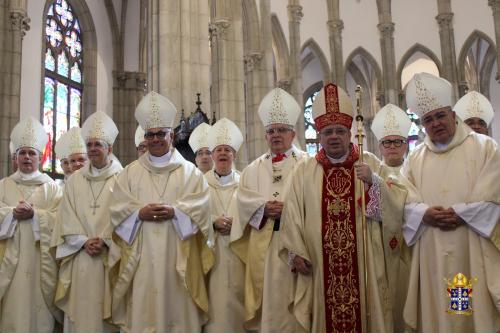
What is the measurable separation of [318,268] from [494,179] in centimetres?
125

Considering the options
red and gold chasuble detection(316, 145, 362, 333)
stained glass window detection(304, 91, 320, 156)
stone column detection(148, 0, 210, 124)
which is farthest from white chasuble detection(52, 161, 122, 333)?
stained glass window detection(304, 91, 320, 156)

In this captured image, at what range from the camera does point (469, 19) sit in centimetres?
2038

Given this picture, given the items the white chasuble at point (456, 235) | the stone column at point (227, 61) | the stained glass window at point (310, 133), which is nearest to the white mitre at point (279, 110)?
the white chasuble at point (456, 235)

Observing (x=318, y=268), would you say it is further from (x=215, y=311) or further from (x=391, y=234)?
(x=215, y=311)

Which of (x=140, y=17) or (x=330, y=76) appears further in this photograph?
(x=330, y=76)

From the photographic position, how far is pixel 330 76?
20484 millimetres

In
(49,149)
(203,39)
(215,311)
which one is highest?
(203,39)

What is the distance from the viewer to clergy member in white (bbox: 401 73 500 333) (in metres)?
3.82

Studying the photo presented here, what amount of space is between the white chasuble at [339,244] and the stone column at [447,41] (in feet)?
56.3

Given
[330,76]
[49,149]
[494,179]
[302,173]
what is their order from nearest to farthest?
[494,179] < [302,173] < [49,149] < [330,76]

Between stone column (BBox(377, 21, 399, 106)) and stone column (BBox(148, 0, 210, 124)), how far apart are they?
1128 cm

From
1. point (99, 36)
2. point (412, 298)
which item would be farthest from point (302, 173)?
point (99, 36)

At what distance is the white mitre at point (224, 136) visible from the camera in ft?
18.8

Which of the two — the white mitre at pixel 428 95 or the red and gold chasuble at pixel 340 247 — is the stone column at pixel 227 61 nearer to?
the white mitre at pixel 428 95
